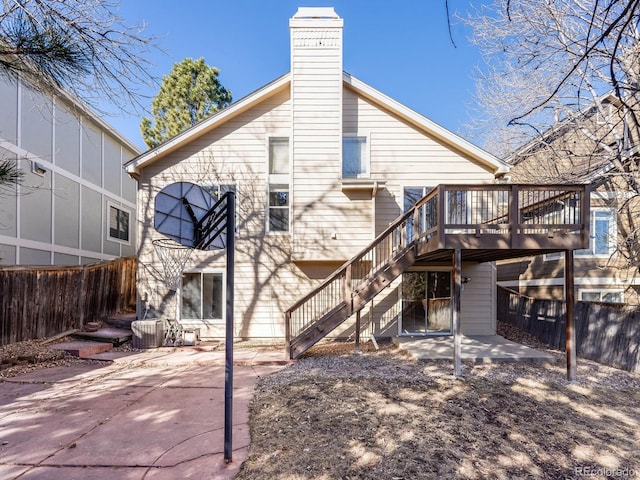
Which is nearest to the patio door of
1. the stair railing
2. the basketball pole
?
the stair railing

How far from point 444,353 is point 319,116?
6.45 m

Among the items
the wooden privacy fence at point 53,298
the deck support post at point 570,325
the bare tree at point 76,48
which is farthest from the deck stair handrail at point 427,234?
the wooden privacy fence at point 53,298

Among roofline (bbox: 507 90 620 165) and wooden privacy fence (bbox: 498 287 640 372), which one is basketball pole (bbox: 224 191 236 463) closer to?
wooden privacy fence (bbox: 498 287 640 372)

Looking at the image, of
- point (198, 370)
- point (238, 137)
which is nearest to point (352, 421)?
point (198, 370)

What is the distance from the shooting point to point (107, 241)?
48.6 feet

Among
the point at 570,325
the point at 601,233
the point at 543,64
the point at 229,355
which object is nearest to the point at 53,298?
the point at 229,355

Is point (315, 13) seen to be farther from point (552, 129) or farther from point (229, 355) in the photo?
point (229, 355)

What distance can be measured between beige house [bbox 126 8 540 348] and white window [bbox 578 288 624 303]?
4684mm

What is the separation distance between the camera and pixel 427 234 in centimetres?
652

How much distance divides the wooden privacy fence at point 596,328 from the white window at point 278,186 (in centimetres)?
766

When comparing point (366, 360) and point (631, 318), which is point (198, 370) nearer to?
point (366, 360)

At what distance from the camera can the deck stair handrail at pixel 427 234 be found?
19.6ft

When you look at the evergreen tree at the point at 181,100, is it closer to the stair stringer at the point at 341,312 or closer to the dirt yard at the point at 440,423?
the dirt yard at the point at 440,423

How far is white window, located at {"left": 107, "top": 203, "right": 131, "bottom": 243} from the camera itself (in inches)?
597
